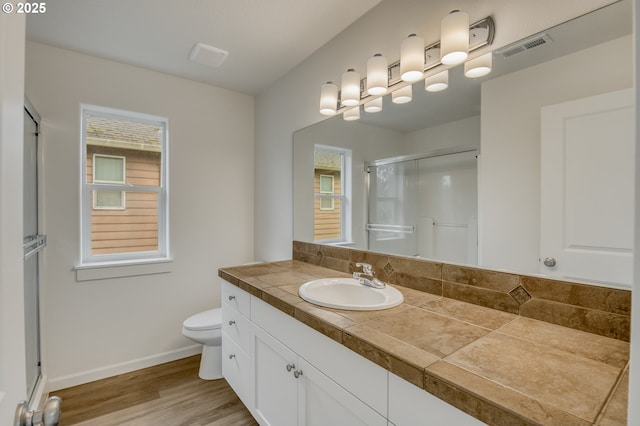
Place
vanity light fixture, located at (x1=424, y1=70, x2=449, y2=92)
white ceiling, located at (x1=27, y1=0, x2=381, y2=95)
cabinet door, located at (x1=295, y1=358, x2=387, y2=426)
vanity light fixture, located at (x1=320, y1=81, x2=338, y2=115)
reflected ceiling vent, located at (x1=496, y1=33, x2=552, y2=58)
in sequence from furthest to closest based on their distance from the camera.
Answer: vanity light fixture, located at (x1=320, y1=81, x2=338, y2=115), white ceiling, located at (x1=27, y1=0, x2=381, y2=95), vanity light fixture, located at (x1=424, y1=70, x2=449, y2=92), reflected ceiling vent, located at (x1=496, y1=33, x2=552, y2=58), cabinet door, located at (x1=295, y1=358, x2=387, y2=426)

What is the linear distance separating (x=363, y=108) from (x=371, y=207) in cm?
59

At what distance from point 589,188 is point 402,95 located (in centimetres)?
90

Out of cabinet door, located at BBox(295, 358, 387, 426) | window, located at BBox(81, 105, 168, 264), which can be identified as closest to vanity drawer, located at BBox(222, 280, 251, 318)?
cabinet door, located at BBox(295, 358, 387, 426)

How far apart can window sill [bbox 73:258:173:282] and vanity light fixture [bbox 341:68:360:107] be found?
1.88 metres

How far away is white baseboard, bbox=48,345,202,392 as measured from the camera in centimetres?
207

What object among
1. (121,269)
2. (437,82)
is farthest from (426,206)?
(121,269)

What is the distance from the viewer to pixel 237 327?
175cm

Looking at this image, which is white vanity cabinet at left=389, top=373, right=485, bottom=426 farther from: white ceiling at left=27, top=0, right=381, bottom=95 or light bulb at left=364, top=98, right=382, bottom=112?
white ceiling at left=27, top=0, right=381, bottom=95

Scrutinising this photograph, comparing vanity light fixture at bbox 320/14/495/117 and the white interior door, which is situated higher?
vanity light fixture at bbox 320/14/495/117

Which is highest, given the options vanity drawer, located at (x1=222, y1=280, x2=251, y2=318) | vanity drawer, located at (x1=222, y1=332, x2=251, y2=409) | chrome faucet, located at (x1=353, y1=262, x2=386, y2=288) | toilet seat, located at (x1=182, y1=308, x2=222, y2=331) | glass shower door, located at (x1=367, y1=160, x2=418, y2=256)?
glass shower door, located at (x1=367, y1=160, x2=418, y2=256)

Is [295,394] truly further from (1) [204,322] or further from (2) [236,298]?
(1) [204,322]

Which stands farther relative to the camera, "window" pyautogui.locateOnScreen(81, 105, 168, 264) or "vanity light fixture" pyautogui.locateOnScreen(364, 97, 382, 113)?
"window" pyautogui.locateOnScreen(81, 105, 168, 264)

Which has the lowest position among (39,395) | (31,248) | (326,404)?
(39,395)

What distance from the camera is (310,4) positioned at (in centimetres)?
163
